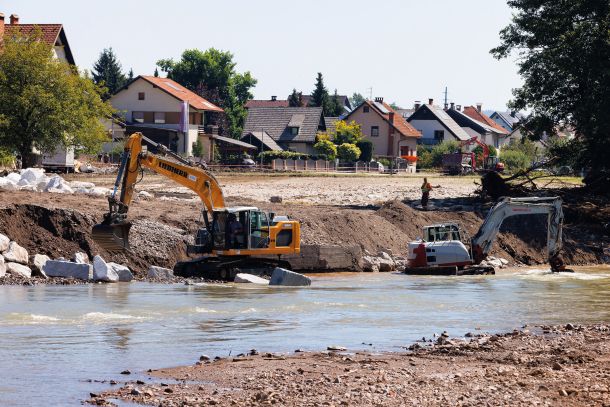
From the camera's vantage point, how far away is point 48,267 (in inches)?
1323

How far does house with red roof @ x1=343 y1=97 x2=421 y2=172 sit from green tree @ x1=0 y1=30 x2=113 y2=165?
76562 millimetres

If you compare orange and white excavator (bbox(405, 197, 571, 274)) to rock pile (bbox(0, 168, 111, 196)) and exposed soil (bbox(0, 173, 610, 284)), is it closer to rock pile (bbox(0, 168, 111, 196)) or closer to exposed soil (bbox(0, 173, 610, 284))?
exposed soil (bbox(0, 173, 610, 284))

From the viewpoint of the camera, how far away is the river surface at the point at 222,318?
63.8ft

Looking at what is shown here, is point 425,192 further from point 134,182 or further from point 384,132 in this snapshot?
point 384,132

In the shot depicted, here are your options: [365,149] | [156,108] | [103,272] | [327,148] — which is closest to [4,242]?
[103,272]

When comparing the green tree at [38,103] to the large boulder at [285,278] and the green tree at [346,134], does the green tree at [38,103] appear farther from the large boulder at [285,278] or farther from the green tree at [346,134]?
the green tree at [346,134]

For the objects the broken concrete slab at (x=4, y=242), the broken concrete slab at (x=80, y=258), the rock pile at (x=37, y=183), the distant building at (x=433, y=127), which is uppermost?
the distant building at (x=433, y=127)

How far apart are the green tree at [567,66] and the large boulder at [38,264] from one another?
93.0 feet

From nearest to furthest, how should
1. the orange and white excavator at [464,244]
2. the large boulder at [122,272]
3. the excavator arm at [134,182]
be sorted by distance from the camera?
the excavator arm at [134,182], the large boulder at [122,272], the orange and white excavator at [464,244]

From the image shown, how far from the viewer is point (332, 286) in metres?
35.9

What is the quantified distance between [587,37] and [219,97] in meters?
99.7

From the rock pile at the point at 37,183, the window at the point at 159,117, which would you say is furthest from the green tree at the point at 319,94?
the rock pile at the point at 37,183

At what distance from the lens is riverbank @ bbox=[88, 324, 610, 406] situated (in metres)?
16.1

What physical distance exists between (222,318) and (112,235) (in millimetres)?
8174
